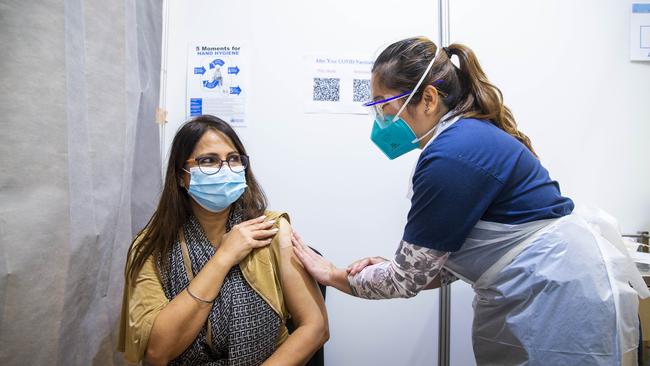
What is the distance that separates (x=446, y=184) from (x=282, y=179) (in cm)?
98

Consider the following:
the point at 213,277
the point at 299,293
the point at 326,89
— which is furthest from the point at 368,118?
the point at 213,277

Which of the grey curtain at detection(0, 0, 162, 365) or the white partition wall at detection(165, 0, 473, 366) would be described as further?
the white partition wall at detection(165, 0, 473, 366)

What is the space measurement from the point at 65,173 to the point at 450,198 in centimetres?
99

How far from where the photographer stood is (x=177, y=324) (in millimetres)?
938

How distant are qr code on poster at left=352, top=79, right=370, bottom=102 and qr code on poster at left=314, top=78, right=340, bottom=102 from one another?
0.08 meters

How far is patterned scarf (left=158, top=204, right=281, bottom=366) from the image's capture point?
98cm

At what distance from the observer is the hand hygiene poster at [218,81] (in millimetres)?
1580

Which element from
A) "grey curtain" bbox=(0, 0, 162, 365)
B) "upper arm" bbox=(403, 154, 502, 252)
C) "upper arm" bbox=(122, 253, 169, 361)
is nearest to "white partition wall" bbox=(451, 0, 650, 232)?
"upper arm" bbox=(403, 154, 502, 252)

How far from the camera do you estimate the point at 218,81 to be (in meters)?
1.58

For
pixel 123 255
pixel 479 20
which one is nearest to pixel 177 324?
pixel 123 255

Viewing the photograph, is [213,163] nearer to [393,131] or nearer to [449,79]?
[393,131]

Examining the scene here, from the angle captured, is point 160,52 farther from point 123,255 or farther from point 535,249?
point 535,249

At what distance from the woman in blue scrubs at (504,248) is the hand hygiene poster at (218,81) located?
912 mm

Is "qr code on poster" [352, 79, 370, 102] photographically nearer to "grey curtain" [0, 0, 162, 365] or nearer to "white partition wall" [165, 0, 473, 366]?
"white partition wall" [165, 0, 473, 366]
